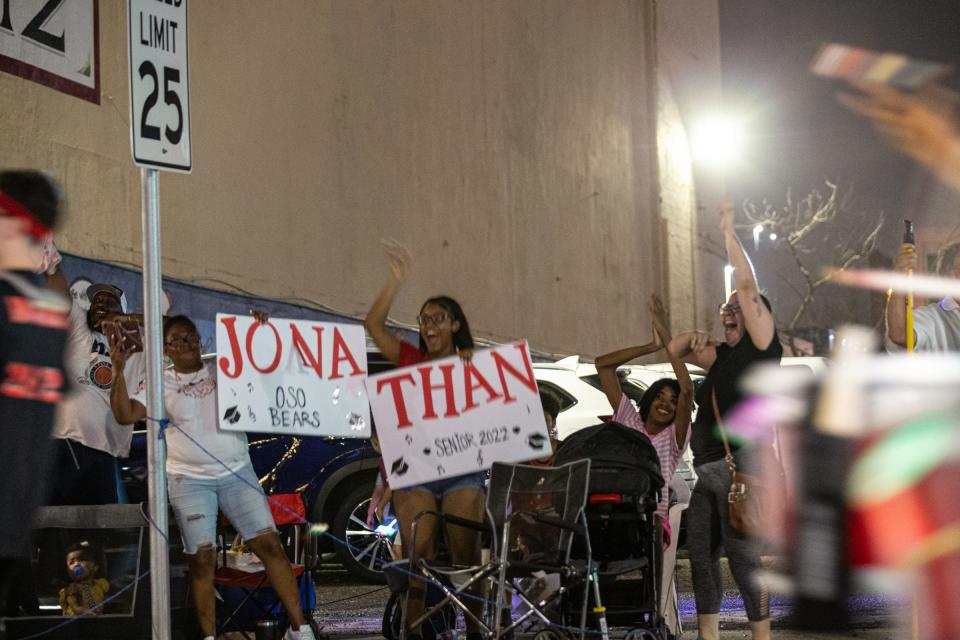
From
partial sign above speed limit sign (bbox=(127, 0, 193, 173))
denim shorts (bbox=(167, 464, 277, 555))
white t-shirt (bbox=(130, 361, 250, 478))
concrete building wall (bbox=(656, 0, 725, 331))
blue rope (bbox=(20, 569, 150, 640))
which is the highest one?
concrete building wall (bbox=(656, 0, 725, 331))

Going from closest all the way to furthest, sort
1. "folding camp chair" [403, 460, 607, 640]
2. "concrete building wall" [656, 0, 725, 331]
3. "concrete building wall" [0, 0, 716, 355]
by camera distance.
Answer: "folding camp chair" [403, 460, 607, 640], "concrete building wall" [0, 0, 716, 355], "concrete building wall" [656, 0, 725, 331]

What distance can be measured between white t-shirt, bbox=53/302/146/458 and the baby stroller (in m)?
3.47

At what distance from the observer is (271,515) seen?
774 cm

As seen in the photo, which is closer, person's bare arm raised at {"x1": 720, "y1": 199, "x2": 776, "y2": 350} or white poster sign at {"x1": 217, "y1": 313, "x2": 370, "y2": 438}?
person's bare arm raised at {"x1": 720, "y1": 199, "x2": 776, "y2": 350}

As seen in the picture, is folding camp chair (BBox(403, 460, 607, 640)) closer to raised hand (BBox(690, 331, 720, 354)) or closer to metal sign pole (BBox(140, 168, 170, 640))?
raised hand (BBox(690, 331, 720, 354))

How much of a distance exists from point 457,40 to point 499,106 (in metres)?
1.84

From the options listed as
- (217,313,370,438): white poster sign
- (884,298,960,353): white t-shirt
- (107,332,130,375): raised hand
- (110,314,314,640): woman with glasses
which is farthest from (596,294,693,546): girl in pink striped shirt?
(107,332,130,375): raised hand

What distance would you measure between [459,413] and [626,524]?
1.12 m

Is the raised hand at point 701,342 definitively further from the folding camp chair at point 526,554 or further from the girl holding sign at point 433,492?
the girl holding sign at point 433,492

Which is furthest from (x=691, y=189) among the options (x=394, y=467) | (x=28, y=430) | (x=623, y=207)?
(x=28, y=430)

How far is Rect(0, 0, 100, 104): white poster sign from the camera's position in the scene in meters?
12.4

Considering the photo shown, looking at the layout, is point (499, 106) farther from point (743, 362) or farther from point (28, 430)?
point (28, 430)

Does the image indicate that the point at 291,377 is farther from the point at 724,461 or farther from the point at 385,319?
the point at 724,461

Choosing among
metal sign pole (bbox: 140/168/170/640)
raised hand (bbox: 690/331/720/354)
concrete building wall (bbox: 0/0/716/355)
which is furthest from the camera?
concrete building wall (bbox: 0/0/716/355)
